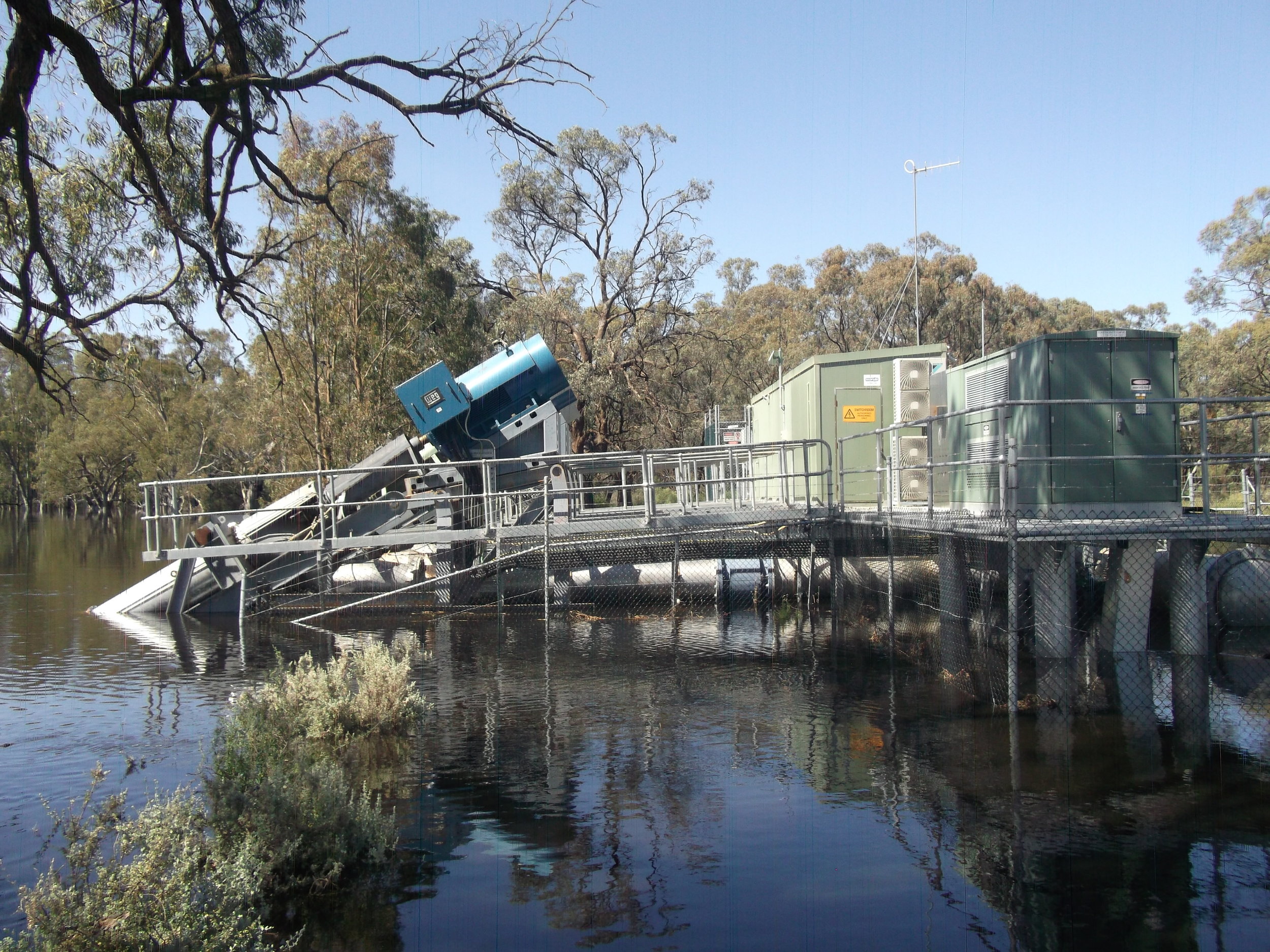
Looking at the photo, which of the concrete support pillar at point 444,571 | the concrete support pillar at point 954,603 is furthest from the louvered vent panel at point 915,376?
the concrete support pillar at point 444,571

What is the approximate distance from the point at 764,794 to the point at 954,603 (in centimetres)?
590

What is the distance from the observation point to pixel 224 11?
7.61 metres

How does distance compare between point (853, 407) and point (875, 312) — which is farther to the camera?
point (875, 312)

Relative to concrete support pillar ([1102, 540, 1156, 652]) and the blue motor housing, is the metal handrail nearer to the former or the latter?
concrete support pillar ([1102, 540, 1156, 652])

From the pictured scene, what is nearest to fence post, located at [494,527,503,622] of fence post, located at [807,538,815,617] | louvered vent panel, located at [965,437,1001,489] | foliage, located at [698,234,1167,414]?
fence post, located at [807,538,815,617]

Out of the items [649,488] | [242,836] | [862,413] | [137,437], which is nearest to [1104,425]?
[862,413]

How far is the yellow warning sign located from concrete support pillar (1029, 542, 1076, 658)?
19.9 feet

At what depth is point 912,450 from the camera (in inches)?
599

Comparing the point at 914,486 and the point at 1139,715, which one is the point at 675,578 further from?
the point at 1139,715

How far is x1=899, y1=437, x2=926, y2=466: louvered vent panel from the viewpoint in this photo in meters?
15.1

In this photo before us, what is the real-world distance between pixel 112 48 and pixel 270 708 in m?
6.79

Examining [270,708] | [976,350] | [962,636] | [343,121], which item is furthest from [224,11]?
[976,350]

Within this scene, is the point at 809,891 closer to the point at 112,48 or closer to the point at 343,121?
the point at 112,48

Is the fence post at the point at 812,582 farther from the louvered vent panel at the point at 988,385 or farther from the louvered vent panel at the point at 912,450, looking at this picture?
the louvered vent panel at the point at 988,385
